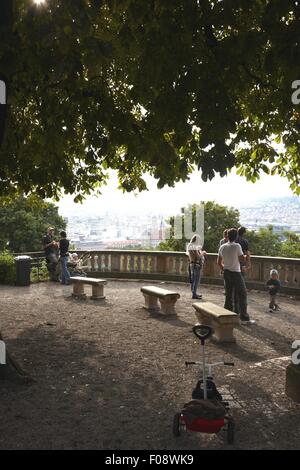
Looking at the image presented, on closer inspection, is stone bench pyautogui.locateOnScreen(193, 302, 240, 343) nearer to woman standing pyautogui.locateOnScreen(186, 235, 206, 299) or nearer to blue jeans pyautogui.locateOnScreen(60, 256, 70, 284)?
woman standing pyautogui.locateOnScreen(186, 235, 206, 299)

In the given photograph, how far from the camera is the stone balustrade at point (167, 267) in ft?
49.0

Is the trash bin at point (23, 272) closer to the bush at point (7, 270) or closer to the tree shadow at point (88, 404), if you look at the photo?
the bush at point (7, 270)

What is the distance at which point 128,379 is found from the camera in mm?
7211

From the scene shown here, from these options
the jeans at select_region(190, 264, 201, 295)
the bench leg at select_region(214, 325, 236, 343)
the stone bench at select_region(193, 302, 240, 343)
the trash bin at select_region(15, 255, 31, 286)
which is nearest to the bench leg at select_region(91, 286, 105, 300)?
the jeans at select_region(190, 264, 201, 295)

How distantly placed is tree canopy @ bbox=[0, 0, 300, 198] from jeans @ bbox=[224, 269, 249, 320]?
2.48 meters

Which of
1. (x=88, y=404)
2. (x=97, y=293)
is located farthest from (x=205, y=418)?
(x=97, y=293)

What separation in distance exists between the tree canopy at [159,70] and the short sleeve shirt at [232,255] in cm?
191

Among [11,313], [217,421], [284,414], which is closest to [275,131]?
[284,414]

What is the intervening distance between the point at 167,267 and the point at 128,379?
11166 mm

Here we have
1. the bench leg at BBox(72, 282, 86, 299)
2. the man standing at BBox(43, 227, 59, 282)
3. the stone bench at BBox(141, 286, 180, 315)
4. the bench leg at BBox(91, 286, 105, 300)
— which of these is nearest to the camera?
the stone bench at BBox(141, 286, 180, 315)

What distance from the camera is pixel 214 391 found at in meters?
5.50

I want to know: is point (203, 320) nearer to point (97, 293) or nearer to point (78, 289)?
point (97, 293)

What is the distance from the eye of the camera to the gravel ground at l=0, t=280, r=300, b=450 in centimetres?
→ 525

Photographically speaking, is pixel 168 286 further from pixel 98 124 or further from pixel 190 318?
pixel 98 124
